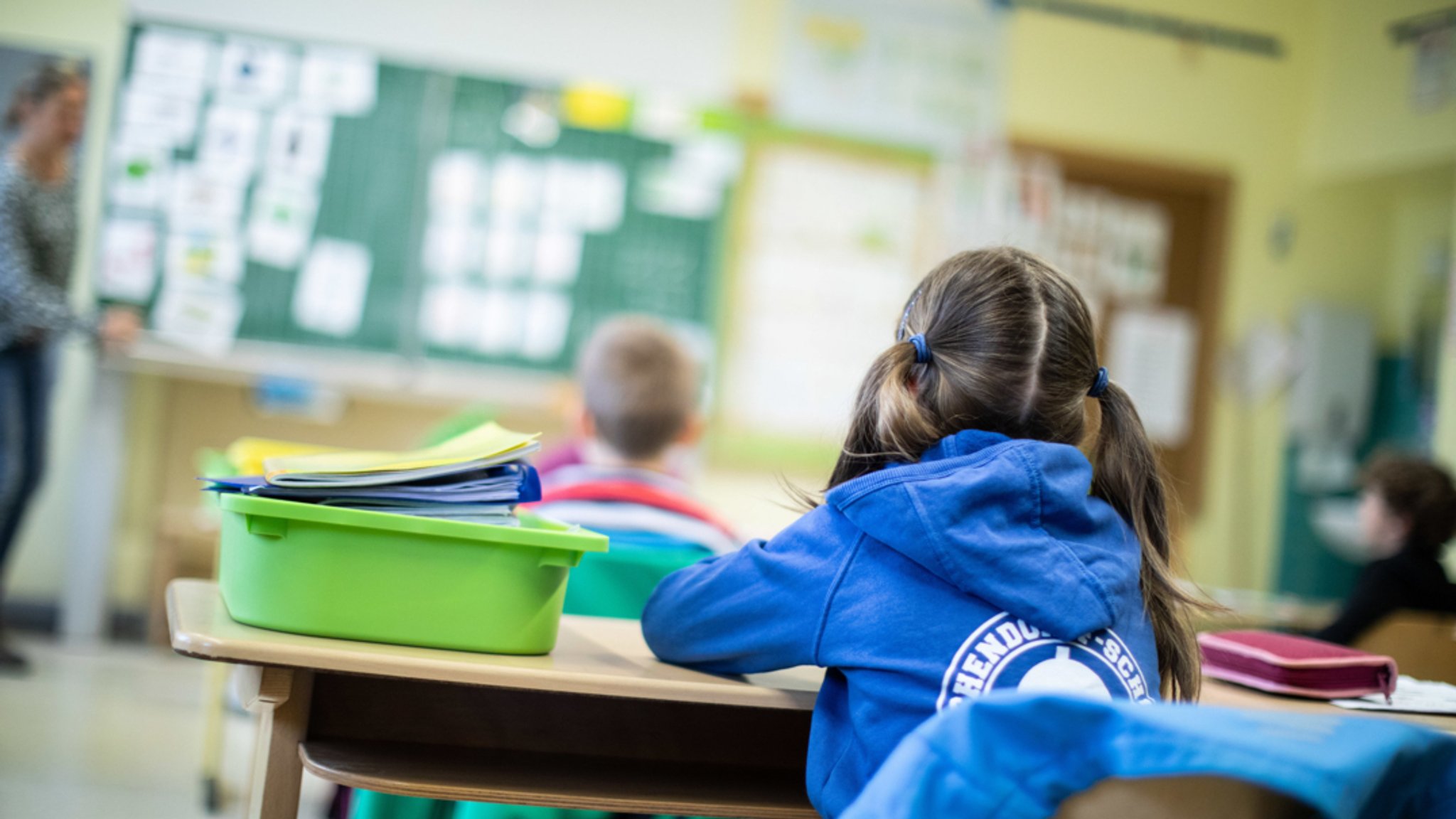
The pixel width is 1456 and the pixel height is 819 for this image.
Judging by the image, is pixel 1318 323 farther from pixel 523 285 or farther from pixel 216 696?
pixel 216 696

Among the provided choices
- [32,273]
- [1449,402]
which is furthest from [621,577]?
[1449,402]

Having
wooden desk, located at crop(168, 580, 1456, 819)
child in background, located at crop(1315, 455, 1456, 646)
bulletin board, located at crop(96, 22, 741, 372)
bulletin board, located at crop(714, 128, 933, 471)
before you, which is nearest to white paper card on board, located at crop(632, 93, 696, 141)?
bulletin board, located at crop(96, 22, 741, 372)

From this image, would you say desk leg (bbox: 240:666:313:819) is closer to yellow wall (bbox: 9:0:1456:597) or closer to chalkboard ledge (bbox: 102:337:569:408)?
chalkboard ledge (bbox: 102:337:569:408)

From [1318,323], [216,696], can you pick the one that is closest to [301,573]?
[216,696]

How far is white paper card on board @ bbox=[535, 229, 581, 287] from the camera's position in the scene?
173 inches

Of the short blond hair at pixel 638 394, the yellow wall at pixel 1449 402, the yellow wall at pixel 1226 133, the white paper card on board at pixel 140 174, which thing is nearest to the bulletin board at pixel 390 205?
the white paper card on board at pixel 140 174

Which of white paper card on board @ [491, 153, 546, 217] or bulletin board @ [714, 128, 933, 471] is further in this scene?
bulletin board @ [714, 128, 933, 471]

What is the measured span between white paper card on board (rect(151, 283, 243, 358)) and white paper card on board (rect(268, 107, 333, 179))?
0.45 metres

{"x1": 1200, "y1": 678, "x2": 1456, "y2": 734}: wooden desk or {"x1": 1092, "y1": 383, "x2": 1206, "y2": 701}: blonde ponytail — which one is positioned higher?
{"x1": 1092, "y1": 383, "x2": 1206, "y2": 701}: blonde ponytail

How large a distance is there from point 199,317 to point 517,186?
113 cm

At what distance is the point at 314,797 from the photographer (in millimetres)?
2793

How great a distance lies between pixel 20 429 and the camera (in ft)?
11.5

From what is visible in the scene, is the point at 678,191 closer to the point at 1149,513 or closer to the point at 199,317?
the point at 199,317

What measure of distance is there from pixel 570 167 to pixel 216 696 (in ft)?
7.94
